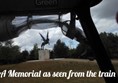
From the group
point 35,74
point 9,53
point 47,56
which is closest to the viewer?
point 35,74

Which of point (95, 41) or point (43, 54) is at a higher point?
point (95, 41)

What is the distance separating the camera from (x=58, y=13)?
484cm

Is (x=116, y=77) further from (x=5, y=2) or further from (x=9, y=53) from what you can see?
(x=9, y=53)

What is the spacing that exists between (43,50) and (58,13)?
85.8 ft

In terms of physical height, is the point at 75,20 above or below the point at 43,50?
above

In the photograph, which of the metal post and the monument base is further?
the monument base

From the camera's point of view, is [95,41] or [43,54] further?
[43,54]

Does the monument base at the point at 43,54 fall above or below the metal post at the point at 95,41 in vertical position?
below

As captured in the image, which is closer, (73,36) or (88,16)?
(88,16)

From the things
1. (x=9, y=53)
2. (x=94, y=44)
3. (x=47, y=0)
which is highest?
(x=47, y=0)

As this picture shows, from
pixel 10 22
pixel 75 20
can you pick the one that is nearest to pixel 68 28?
pixel 75 20

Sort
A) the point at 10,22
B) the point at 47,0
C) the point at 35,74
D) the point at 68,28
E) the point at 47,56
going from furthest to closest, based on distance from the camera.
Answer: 1. the point at 47,56
2. the point at 35,74
3. the point at 68,28
4. the point at 10,22
5. the point at 47,0

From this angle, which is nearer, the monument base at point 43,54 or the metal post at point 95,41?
the metal post at point 95,41

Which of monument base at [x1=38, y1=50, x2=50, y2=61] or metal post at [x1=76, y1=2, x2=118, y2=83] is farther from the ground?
metal post at [x1=76, y1=2, x2=118, y2=83]
